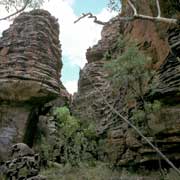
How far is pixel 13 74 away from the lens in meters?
25.1

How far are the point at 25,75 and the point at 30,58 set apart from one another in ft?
7.41

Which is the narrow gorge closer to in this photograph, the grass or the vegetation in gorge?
the vegetation in gorge

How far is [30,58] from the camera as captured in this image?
26.8m

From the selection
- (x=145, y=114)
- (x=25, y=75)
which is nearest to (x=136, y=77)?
(x=145, y=114)

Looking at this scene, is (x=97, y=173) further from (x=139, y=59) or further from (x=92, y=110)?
(x=92, y=110)

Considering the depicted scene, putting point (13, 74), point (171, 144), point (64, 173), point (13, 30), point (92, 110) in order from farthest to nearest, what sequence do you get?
A: point (92, 110), point (13, 30), point (13, 74), point (64, 173), point (171, 144)

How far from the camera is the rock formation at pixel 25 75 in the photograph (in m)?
→ 24.5

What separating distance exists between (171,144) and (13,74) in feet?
42.2

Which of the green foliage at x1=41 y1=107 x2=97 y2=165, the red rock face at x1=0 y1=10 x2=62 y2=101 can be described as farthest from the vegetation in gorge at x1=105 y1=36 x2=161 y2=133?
the green foliage at x1=41 y1=107 x2=97 y2=165

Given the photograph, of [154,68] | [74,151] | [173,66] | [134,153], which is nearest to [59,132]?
[74,151]

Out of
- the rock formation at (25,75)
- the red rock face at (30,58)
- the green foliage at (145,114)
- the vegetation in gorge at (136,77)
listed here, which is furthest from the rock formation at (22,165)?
the red rock face at (30,58)

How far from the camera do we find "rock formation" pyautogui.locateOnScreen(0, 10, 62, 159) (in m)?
24.5

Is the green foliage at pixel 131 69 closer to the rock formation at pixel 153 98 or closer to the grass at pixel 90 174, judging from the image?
the rock formation at pixel 153 98

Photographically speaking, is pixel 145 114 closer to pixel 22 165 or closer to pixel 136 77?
pixel 136 77
